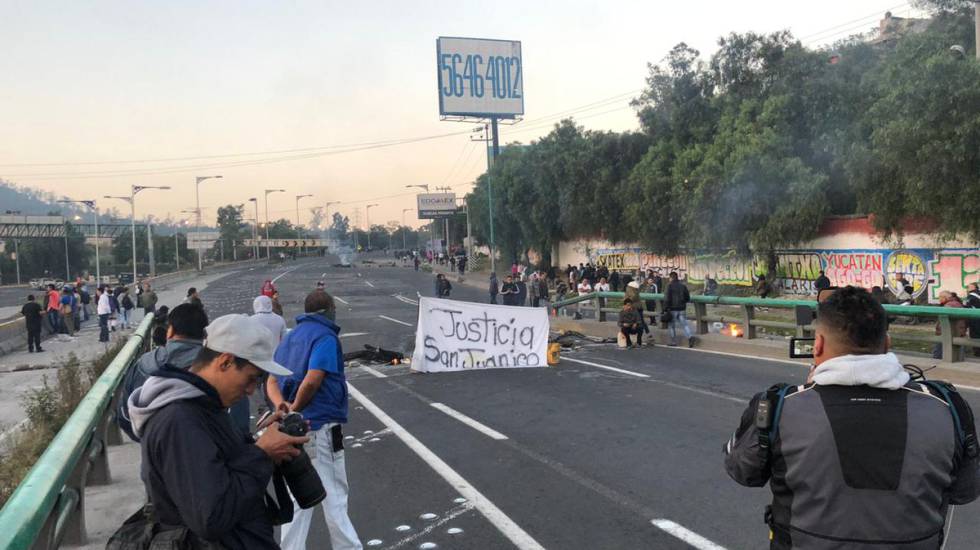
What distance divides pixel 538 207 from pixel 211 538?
4730cm

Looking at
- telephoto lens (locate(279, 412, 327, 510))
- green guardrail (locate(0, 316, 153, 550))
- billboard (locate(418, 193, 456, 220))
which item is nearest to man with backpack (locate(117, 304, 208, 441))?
green guardrail (locate(0, 316, 153, 550))

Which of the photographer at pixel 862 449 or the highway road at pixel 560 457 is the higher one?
the photographer at pixel 862 449

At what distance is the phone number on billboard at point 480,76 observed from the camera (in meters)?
63.2

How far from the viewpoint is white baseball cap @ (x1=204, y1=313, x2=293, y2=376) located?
2719 mm

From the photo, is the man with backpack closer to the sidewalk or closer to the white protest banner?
the white protest banner

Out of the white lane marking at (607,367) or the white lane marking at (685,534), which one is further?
the white lane marking at (607,367)

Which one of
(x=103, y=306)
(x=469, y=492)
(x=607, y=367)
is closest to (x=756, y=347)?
(x=607, y=367)

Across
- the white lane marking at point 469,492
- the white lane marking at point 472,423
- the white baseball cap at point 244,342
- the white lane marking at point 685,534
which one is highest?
the white baseball cap at point 244,342

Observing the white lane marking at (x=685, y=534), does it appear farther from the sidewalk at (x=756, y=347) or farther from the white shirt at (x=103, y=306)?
the white shirt at (x=103, y=306)

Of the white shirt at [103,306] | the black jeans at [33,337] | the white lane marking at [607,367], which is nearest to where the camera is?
the white lane marking at [607,367]

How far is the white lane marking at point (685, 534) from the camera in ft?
16.9

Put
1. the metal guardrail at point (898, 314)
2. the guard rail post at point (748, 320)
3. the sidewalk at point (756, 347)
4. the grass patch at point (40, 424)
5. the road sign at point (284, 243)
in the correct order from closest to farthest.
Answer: the grass patch at point (40, 424) < the sidewalk at point (756, 347) < the metal guardrail at point (898, 314) < the guard rail post at point (748, 320) < the road sign at point (284, 243)

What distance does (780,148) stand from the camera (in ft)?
90.6

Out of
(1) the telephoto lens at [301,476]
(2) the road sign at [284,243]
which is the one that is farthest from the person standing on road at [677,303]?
(2) the road sign at [284,243]
